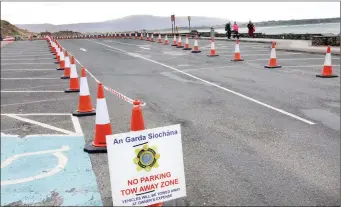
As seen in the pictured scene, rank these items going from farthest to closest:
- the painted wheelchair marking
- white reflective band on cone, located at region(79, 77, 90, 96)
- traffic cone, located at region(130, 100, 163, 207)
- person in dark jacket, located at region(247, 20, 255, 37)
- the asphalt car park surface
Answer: person in dark jacket, located at region(247, 20, 255, 37) < white reflective band on cone, located at region(79, 77, 90, 96) < the painted wheelchair marking < the asphalt car park surface < traffic cone, located at region(130, 100, 163, 207)

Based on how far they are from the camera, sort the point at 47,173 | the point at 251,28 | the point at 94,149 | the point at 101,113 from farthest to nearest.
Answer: the point at 251,28
the point at 101,113
the point at 94,149
the point at 47,173

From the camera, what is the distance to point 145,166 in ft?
10.1

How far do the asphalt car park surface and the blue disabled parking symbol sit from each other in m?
0.17

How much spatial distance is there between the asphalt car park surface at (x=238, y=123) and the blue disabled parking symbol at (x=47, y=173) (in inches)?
6.8

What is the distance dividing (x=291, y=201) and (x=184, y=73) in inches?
388

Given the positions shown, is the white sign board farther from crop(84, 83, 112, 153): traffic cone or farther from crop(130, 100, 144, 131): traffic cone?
crop(84, 83, 112, 153): traffic cone

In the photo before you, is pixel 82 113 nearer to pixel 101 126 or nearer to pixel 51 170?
pixel 101 126

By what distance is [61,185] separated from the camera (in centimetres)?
425

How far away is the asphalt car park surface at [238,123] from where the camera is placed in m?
4.18

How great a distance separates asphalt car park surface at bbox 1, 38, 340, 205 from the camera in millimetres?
4184

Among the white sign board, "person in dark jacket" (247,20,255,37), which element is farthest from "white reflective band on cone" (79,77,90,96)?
"person in dark jacket" (247,20,255,37)

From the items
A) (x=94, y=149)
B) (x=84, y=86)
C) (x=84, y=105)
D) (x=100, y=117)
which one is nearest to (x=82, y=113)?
(x=84, y=105)

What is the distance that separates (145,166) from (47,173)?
201 cm

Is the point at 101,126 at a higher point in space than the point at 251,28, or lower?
lower
